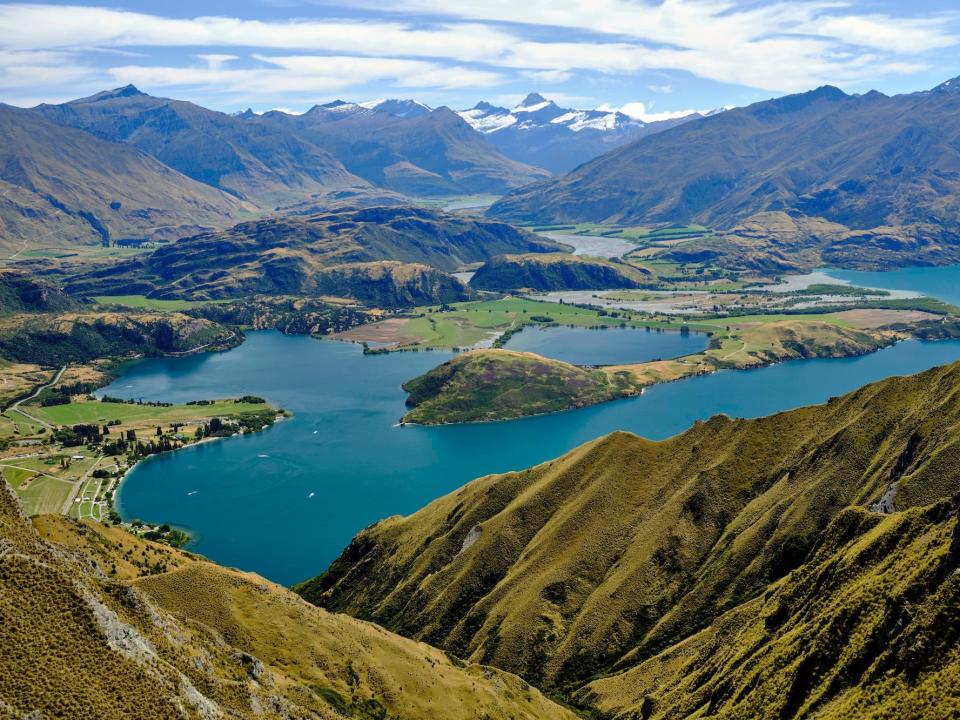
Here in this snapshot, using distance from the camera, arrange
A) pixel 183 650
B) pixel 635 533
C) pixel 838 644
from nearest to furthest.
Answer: pixel 183 650, pixel 838 644, pixel 635 533

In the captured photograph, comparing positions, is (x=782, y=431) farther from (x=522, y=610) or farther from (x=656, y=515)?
(x=522, y=610)

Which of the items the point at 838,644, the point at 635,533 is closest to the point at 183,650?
the point at 838,644

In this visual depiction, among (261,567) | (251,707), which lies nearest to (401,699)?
(251,707)

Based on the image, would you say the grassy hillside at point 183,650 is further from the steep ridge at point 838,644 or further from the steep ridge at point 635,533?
the steep ridge at point 838,644

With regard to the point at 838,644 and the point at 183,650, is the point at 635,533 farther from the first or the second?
the point at 183,650

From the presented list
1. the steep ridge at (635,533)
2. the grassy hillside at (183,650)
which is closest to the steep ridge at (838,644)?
the steep ridge at (635,533)

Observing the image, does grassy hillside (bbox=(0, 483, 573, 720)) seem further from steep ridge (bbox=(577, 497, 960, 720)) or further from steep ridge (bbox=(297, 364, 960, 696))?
steep ridge (bbox=(577, 497, 960, 720))
